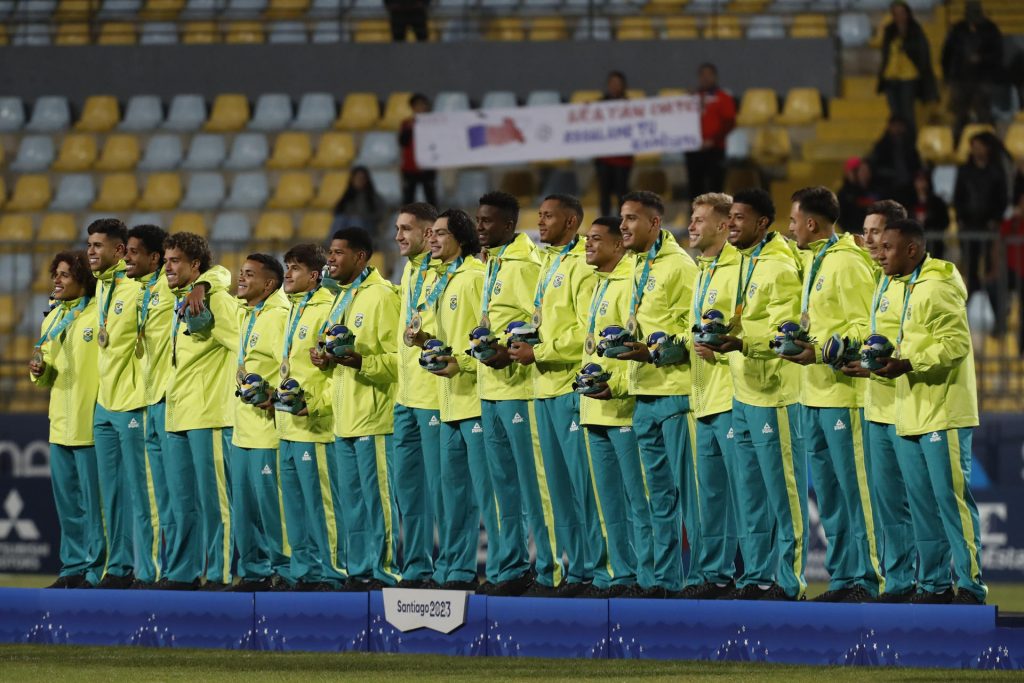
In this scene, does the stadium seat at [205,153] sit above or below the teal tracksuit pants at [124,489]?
above

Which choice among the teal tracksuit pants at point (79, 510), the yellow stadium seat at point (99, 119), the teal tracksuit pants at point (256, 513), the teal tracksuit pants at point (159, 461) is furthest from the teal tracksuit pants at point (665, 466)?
the yellow stadium seat at point (99, 119)

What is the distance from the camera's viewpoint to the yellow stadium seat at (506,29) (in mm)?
19812

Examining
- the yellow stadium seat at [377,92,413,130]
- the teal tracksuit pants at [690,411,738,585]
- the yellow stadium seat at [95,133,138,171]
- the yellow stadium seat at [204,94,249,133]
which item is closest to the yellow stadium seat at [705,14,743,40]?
the yellow stadium seat at [377,92,413,130]

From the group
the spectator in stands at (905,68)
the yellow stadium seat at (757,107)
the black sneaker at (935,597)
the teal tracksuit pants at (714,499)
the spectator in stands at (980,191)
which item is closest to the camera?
the black sneaker at (935,597)

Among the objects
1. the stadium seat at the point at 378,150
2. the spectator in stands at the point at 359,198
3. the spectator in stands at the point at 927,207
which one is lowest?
the spectator in stands at the point at 927,207

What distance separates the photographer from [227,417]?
10922 millimetres

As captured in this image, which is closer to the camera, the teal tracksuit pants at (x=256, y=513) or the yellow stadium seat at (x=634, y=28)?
the teal tracksuit pants at (x=256, y=513)

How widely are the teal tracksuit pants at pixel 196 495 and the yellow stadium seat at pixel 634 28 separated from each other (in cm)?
993

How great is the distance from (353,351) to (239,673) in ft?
6.59

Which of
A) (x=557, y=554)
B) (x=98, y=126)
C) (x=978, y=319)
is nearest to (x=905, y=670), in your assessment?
(x=557, y=554)

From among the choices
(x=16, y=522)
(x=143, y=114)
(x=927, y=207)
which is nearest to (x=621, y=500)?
(x=927, y=207)

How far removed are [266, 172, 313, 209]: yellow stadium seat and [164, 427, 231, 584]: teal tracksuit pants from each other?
8141 mm

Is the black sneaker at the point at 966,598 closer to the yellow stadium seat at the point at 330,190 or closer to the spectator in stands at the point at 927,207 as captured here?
the spectator in stands at the point at 927,207

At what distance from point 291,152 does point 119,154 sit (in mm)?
1815
